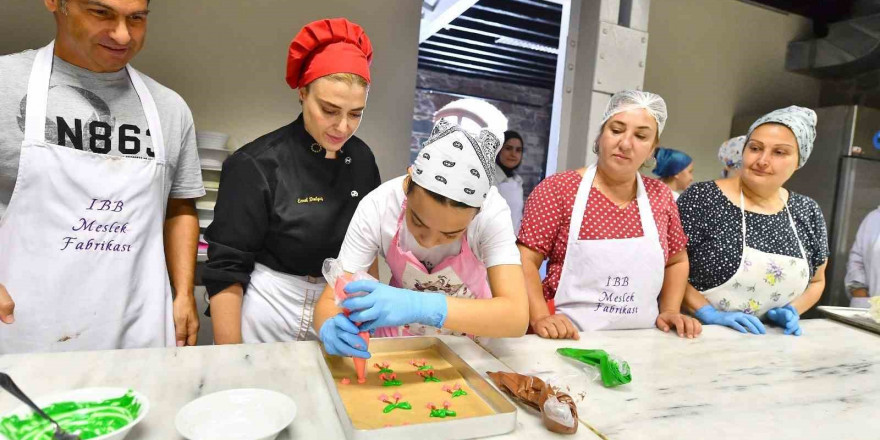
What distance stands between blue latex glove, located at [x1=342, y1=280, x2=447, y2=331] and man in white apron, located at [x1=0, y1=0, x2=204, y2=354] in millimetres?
706

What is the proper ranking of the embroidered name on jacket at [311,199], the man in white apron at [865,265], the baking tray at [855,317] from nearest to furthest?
1. the embroidered name on jacket at [311,199]
2. the baking tray at [855,317]
3. the man in white apron at [865,265]

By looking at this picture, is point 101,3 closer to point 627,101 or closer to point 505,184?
point 627,101

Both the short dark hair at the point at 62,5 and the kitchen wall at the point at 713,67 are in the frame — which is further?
the kitchen wall at the point at 713,67

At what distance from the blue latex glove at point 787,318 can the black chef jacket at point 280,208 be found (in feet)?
4.82

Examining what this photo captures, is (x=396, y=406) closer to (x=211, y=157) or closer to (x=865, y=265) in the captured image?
(x=211, y=157)

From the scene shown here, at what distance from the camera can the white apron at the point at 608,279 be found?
5.27 feet

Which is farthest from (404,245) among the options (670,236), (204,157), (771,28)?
(771,28)

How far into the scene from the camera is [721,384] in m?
1.14

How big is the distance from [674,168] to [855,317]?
5.64ft

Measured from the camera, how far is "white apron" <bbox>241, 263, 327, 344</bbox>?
1.46 m

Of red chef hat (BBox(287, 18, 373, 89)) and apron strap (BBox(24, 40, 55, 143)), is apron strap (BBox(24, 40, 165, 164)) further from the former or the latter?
red chef hat (BBox(287, 18, 373, 89))

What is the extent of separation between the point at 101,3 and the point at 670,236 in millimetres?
1768

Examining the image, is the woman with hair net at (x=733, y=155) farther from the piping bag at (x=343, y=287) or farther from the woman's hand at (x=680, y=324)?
the piping bag at (x=343, y=287)

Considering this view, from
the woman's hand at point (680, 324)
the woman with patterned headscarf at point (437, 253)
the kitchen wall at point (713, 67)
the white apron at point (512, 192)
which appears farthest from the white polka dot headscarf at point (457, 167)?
the kitchen wall at point (713, 67)
